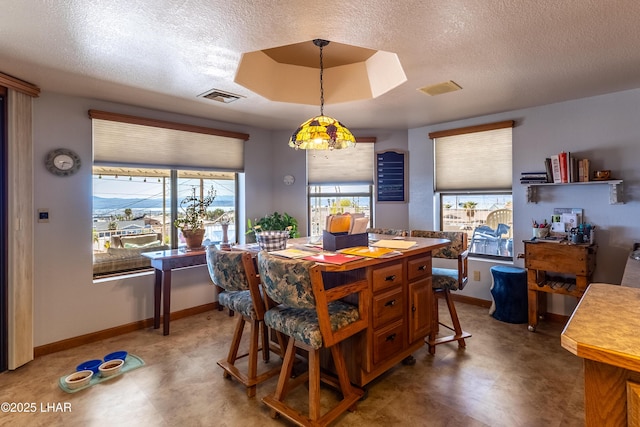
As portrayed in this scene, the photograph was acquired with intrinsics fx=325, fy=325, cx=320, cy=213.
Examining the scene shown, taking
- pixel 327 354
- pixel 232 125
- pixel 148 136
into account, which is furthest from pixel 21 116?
pixel 327 354

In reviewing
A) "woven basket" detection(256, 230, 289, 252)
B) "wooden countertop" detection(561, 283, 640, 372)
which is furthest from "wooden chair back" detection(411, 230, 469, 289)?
"wooden countertop" detection(561, 283, 640, 372)

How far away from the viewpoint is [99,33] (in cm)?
195

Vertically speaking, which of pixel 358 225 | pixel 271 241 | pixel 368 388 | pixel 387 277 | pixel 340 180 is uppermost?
pixel 340 180

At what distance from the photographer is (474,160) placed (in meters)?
4.07

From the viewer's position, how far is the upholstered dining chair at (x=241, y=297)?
2.06m

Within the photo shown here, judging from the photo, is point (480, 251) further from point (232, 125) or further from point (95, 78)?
point (95, 78)

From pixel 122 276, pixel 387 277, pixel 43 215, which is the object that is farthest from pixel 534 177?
pixel 43 215

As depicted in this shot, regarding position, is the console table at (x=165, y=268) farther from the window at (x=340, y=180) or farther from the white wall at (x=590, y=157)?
the white wall at (x=590, y=157)

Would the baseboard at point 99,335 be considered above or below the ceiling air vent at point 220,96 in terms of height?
below

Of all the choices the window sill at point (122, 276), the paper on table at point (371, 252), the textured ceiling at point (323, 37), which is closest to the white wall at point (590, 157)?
the textured ceiling at point (323, 37)

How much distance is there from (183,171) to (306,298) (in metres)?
2.91

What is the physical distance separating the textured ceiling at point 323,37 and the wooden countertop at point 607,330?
154 cm

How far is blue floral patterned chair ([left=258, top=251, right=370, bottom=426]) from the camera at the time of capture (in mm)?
1716

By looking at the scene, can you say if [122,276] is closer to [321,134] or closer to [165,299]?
[165,299]
